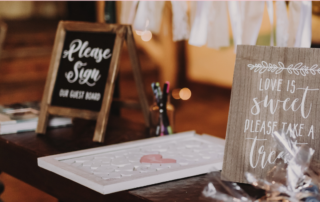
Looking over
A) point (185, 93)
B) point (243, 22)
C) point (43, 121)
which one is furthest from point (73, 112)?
point (185, 93)

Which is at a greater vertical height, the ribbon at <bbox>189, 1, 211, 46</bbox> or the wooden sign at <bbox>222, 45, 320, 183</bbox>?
the ribbon at <bbox>189, 1, 211, 46</bbox>

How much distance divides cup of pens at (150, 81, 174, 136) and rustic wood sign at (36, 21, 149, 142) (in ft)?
0.49

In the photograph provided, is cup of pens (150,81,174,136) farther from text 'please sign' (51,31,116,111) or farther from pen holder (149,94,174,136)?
text 'please sign' (51,31,116,111)

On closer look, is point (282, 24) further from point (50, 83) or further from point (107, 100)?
point (50, 83)

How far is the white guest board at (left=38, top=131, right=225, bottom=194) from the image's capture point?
2.94 ft

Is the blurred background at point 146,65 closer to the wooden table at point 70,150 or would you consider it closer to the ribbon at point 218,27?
the wooden table at point 70,150

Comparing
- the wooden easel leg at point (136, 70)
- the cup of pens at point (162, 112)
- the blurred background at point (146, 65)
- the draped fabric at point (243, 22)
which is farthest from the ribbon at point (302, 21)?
the blurred background at point (146, 65)

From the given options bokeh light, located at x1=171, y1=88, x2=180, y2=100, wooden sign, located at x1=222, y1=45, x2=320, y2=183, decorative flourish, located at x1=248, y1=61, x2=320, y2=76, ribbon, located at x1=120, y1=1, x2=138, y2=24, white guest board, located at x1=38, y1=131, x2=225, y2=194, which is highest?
ribbon, located at x1=120, y1=1, x2=138, y2=24

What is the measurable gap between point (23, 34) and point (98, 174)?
16.2 feet

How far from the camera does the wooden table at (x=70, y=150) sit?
87 cm

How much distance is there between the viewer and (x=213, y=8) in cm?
128

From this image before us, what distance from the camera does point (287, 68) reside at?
842 mm

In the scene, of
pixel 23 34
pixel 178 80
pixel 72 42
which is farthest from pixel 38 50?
pixel 72 42

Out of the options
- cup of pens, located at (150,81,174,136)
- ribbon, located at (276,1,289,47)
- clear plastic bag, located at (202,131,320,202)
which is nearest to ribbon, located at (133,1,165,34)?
cup of pens, located at (150,81,174,136)
